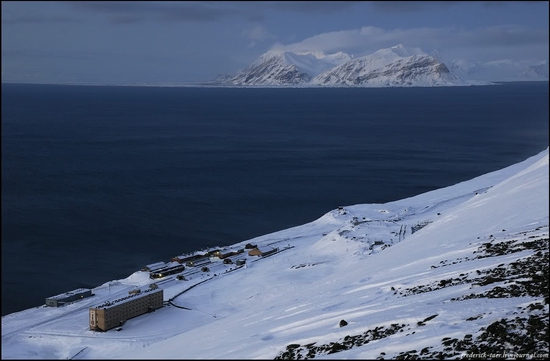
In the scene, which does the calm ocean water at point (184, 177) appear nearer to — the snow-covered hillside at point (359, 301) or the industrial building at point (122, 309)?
the snow-covered hillside at point (359, 301)

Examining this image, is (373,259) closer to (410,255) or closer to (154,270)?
(410,255)

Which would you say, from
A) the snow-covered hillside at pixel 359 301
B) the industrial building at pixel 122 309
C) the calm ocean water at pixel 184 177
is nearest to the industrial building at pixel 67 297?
the snow-covered hillside at pixel 359 301

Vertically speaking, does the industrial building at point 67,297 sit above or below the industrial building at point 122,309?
above

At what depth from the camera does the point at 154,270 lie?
27.8m

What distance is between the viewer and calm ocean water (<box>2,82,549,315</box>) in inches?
1292

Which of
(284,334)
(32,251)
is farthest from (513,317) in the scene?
(32,251)

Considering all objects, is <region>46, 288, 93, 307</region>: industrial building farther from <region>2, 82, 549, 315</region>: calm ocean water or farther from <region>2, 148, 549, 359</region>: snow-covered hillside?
<region>2, 82, 549, 315</region>: calm ocean water

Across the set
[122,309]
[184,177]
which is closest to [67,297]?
[122,309]

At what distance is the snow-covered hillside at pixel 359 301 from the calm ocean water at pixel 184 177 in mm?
4536

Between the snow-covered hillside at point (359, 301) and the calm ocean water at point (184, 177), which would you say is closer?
the snow-covered hillside at point (359, 301)

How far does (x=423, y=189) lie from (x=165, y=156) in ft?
100

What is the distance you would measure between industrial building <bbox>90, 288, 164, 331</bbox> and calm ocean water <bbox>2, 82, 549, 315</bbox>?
21.0 feet

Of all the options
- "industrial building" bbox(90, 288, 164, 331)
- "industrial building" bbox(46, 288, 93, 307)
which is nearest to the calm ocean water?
"industrial building" bbox(46, 288, 93, 307)

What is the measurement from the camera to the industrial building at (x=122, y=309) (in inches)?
797
